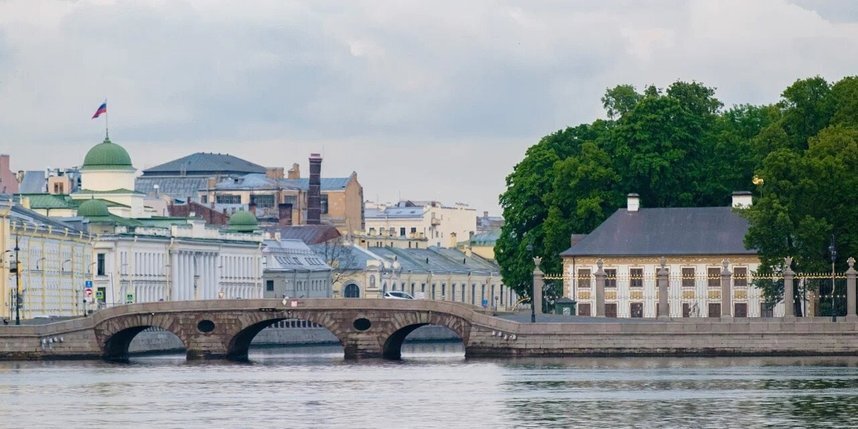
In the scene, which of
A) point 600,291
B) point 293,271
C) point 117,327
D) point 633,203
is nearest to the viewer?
point 600,291

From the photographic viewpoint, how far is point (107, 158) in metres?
160

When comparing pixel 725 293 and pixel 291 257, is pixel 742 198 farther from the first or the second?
pixel 291 257

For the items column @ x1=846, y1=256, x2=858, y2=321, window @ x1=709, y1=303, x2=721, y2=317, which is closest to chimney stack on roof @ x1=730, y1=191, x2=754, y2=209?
window @ x1=709, y1=303, x2=721, y2=317

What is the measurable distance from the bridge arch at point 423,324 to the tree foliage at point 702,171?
1139 cm

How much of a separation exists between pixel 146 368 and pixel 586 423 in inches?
1353

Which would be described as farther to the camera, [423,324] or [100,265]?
[100,265]

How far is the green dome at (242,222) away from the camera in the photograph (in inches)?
6683

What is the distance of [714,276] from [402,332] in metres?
14.3

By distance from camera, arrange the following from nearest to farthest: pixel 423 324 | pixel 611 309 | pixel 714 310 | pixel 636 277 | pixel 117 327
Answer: pixel 423 324 < pixel 117 327 < pixel 714 310 < pixel 611 309 < pixel 636 277

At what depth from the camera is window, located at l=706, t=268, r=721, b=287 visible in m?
121

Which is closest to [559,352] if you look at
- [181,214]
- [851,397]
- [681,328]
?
[681,328]

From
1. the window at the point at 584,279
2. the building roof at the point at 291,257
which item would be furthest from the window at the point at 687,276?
the building roof at the point at 291,257

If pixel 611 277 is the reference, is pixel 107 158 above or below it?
above

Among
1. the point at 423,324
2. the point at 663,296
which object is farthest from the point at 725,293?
the point at 423,324
